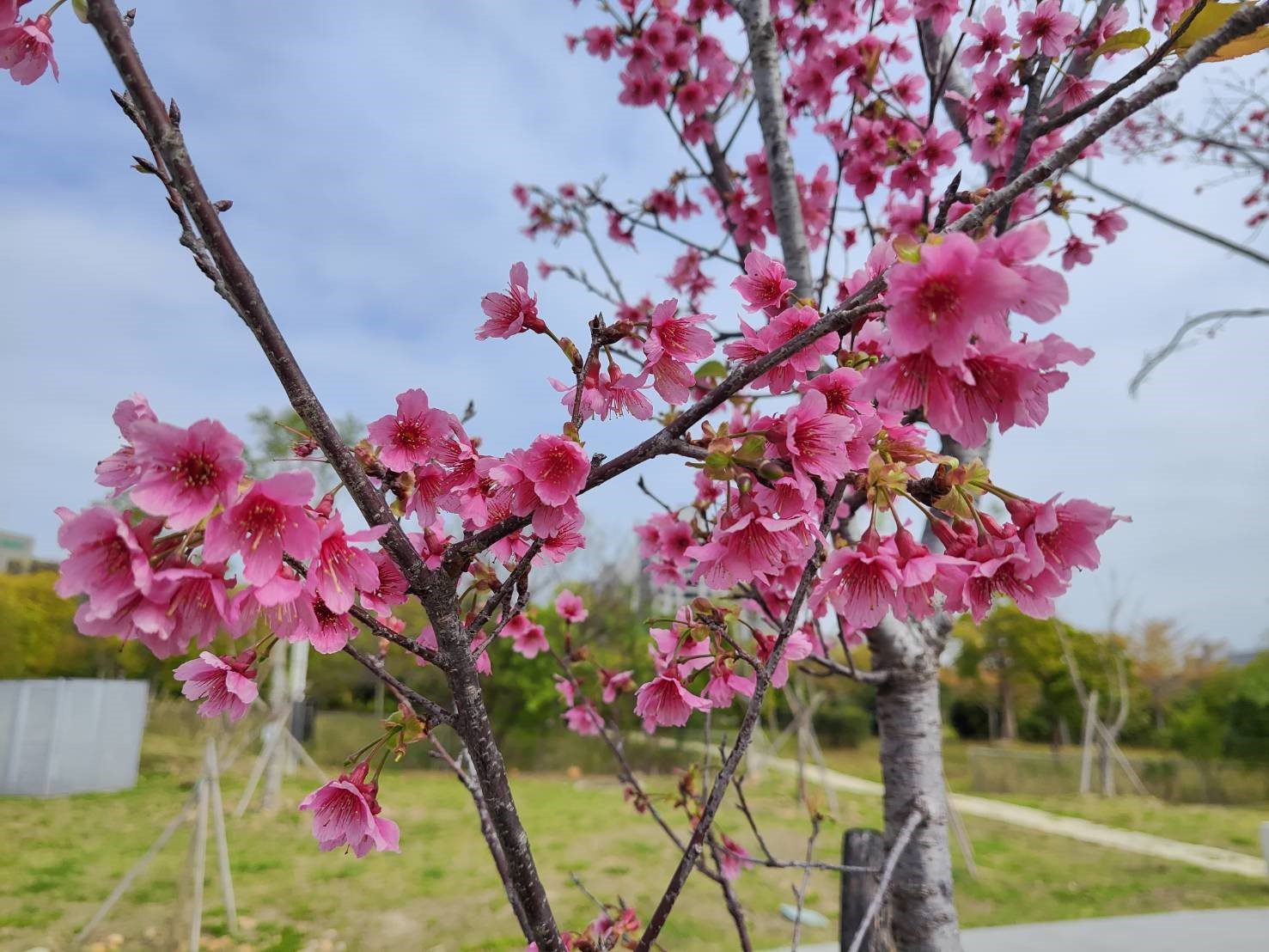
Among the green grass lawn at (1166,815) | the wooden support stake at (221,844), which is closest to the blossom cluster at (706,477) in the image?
the wooden support stake at (221,844)

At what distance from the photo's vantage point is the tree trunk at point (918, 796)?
5.00 feet

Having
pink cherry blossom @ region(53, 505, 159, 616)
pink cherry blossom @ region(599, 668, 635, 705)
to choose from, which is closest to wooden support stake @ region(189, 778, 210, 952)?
pink cherry blossom @ region(599, 668, 635, 705)

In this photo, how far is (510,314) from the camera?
87 centimetres

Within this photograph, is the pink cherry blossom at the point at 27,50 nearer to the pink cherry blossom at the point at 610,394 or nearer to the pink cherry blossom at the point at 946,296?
the pink cherry blossom at the point at 610,394

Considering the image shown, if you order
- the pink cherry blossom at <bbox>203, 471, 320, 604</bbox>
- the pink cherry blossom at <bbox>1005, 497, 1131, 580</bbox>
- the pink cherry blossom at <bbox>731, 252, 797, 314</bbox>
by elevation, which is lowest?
the pink cherry blossom at <bbox>203, 471, 320, 604</bbox>

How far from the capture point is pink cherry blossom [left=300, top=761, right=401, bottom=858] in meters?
0.79

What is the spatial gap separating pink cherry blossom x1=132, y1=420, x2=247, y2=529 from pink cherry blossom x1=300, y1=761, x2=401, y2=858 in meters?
0.41

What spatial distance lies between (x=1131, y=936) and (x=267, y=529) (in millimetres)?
4721

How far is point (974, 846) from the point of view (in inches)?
272

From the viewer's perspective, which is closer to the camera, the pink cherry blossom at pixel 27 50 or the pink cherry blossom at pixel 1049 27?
the pink cherry blossom at pixel 27 50

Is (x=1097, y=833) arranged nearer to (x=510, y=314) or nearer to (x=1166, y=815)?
(x=1166, y=815)

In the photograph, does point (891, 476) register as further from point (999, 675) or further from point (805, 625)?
point (999, 675)

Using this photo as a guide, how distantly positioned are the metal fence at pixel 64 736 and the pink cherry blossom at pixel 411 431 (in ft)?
33.8

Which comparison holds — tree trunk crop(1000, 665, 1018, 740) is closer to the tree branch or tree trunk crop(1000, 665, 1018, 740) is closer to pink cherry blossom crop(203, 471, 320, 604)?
the tree branch
